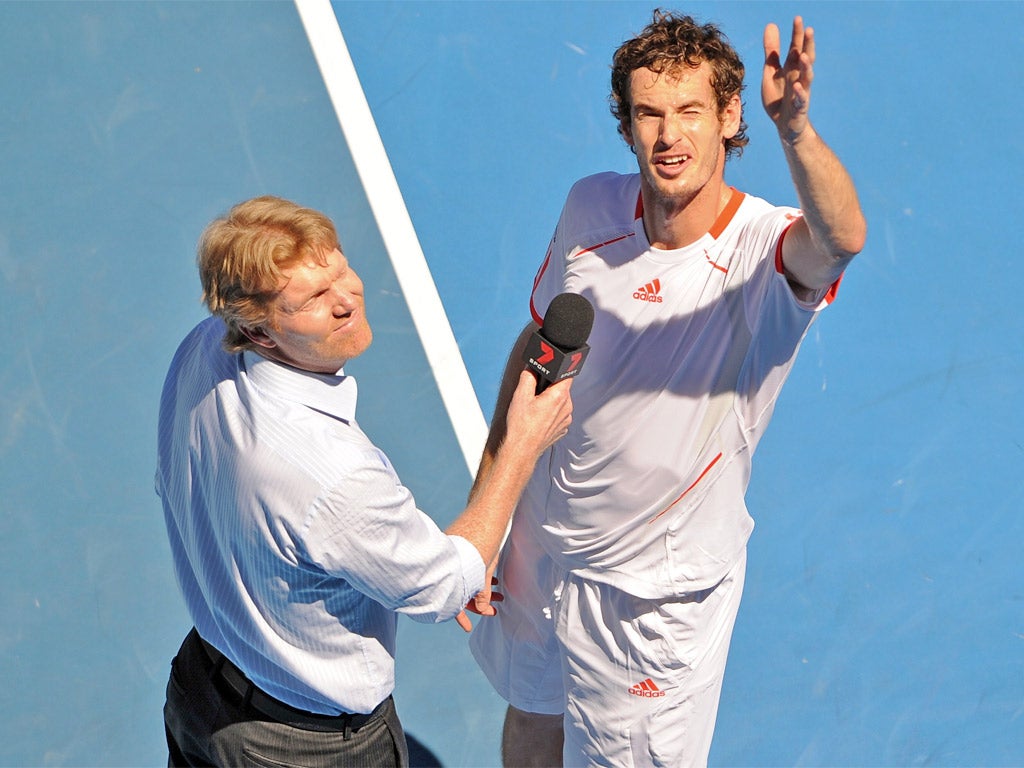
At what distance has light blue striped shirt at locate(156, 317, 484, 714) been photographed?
301 centimetres

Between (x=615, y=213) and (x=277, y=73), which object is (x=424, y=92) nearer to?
(x=277, y=73)

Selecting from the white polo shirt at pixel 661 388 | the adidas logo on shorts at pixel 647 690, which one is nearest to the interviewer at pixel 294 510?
the white polo shirt at pixel 661 388

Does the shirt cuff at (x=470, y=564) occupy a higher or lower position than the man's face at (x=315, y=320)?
lower

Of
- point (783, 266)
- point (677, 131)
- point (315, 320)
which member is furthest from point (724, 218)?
point (315, 320)

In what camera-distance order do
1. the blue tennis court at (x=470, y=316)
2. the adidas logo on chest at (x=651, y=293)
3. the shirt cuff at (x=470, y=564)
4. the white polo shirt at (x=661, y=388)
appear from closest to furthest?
the shirt cuff at (x=470, y=564), the white polo shirt at (x=661, y=388), the adidas logo on chest at (x=651, y=293), the blue tennis court at (x=470, y=316)

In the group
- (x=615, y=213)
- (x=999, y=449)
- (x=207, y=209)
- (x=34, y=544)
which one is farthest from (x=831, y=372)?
(x=34, y=544)

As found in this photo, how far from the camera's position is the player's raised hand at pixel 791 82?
9.48 ft

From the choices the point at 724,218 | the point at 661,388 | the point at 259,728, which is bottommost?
the point at 259,728

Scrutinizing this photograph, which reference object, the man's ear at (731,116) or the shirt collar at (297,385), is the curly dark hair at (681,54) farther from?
the shirt collar at (297,385)

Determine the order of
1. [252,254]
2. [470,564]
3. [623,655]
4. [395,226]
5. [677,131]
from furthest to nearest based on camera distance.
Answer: [395,226], [623,655], [677,131], [470,564], [252,254]

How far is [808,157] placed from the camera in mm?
2965

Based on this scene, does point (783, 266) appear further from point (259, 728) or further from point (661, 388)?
point (259, 728)

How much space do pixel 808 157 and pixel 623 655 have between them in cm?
180

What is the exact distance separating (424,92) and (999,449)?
11.9ft
